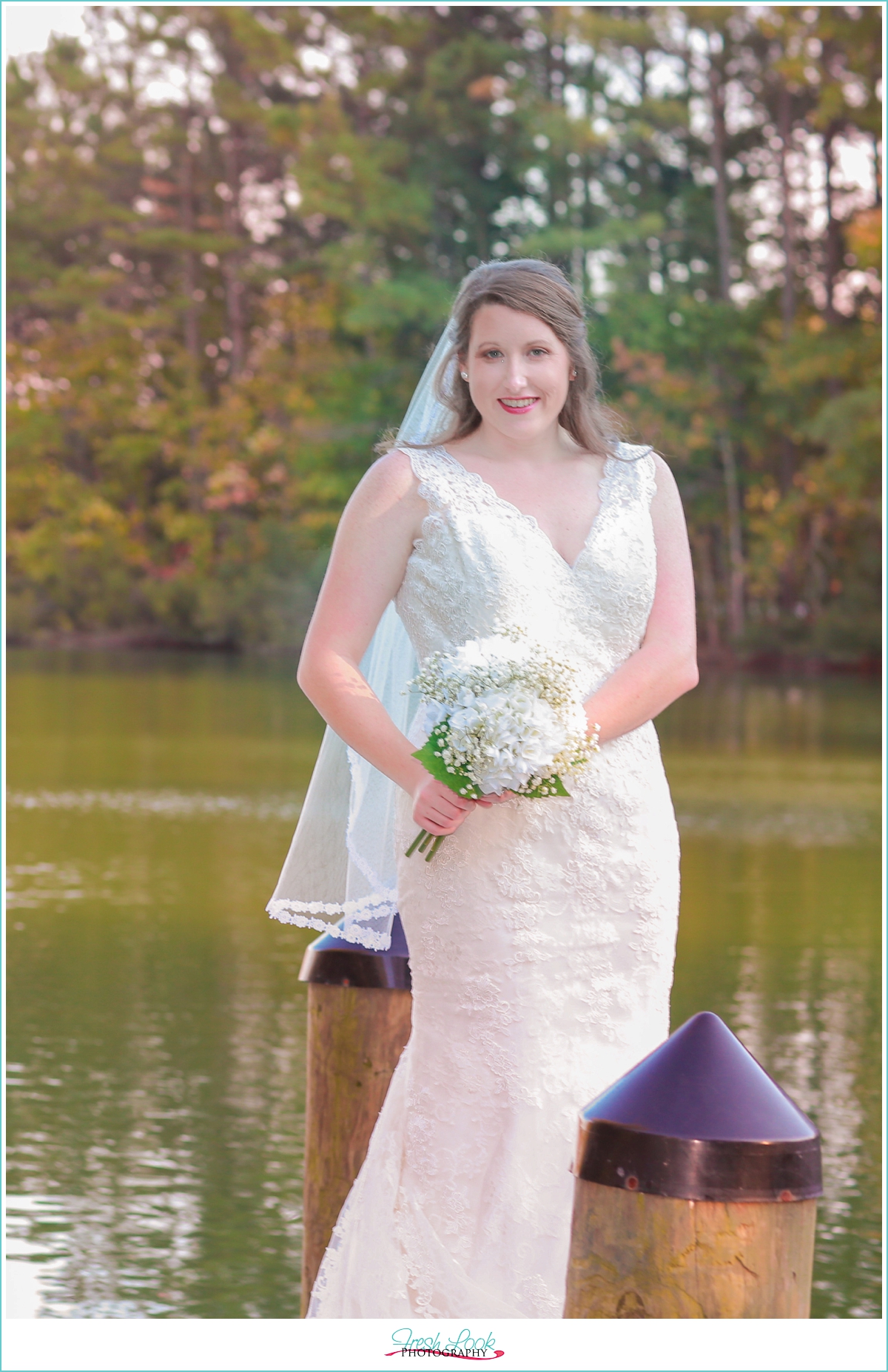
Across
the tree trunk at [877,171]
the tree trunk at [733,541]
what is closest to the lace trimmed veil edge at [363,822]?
the tree trunk at [733,541]

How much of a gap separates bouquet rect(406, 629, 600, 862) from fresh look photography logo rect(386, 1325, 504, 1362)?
775 mm

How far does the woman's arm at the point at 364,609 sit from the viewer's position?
2604 millimetres

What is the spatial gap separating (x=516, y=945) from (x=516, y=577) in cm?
56

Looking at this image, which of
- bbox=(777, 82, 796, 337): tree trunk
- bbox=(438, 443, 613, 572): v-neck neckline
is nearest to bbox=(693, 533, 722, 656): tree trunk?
bbox=(777, 82, 796, 337): tree trunk

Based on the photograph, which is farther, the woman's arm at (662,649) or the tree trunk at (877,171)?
the tree trunk at (877,171)

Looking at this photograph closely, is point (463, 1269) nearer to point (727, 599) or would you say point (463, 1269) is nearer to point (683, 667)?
point (683, 667)

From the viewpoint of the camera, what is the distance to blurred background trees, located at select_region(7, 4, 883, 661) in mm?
30766

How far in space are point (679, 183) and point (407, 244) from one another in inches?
211

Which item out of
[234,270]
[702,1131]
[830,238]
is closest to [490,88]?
[830,238]

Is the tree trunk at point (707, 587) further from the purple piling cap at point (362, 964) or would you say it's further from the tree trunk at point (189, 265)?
the purple piling cap at point (362, 964)

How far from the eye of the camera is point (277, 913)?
3213mm

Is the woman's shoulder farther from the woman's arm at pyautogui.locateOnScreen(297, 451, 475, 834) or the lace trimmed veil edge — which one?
the lace trimmed veil edge

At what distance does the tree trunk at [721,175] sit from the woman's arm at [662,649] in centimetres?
3073

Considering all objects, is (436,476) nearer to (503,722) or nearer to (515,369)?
(515,369)
